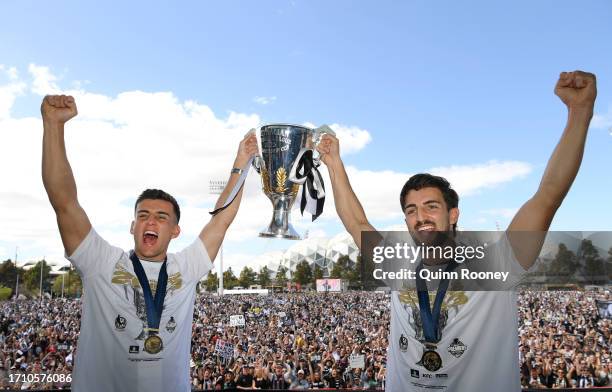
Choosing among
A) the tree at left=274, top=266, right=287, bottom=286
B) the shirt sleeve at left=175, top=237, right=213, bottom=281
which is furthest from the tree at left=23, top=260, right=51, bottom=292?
the shirt sleeve at left=175, top=237, right=213, bottom=281

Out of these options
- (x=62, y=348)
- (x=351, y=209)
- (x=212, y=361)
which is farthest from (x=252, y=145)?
(x=62, y=348)

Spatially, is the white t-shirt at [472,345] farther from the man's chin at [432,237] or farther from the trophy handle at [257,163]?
the trophy handle at [257,163]

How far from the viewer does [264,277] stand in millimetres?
81625

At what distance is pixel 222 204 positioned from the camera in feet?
10.6

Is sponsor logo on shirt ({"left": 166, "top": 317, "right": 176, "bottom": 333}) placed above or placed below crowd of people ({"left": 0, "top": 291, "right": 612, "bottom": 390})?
above

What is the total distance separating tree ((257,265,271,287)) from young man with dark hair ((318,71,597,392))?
261ft

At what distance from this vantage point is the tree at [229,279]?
3115 inches

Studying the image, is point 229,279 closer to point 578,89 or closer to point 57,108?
point 57,108

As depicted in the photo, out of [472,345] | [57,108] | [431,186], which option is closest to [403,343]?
[472,345]

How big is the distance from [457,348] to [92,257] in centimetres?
199

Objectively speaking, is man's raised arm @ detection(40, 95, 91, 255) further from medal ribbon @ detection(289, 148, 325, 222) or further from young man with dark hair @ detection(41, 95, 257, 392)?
medal ribbon @ detection(289, 148, 325, 222)

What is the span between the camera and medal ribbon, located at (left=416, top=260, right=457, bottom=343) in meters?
2.40

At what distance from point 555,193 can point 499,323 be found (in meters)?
0.68

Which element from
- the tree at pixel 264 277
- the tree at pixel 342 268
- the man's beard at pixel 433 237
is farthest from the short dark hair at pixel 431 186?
the tree at pixel 264 277
